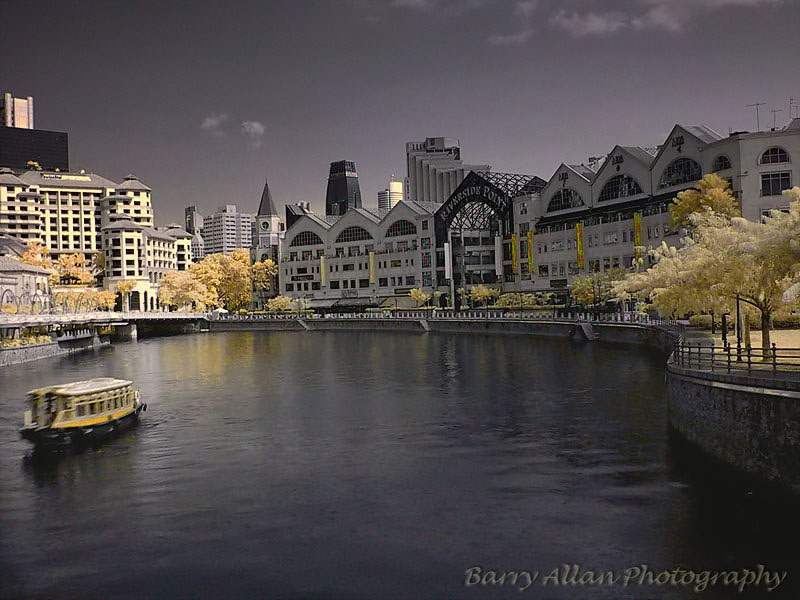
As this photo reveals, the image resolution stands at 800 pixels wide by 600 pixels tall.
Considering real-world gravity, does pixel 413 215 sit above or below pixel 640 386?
above

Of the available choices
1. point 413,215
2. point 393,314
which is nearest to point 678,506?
point 393,314

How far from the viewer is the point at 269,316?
7047 inches

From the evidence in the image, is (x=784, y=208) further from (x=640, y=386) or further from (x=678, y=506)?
(x=678, y=506)

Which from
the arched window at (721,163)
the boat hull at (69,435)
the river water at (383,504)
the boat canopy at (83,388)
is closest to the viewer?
the river water at (383,504)

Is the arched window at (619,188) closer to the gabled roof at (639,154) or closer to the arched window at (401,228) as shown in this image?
the gabled roof at (639,154)

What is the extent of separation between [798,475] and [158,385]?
56377 mm

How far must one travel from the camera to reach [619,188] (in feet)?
417

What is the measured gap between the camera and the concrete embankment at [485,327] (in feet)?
292

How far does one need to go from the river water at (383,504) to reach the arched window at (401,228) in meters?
122

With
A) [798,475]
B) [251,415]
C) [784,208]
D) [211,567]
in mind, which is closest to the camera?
[211,567]

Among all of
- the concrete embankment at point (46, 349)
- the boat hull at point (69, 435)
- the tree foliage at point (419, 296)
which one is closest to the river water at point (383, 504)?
the boat hull at point (69, 435)

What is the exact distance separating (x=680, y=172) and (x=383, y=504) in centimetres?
9652

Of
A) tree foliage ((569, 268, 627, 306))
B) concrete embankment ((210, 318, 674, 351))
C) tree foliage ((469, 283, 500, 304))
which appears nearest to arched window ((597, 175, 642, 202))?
tree foliage ((569, 268, 627, 306))

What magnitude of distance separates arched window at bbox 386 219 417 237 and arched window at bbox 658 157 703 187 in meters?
70.3
